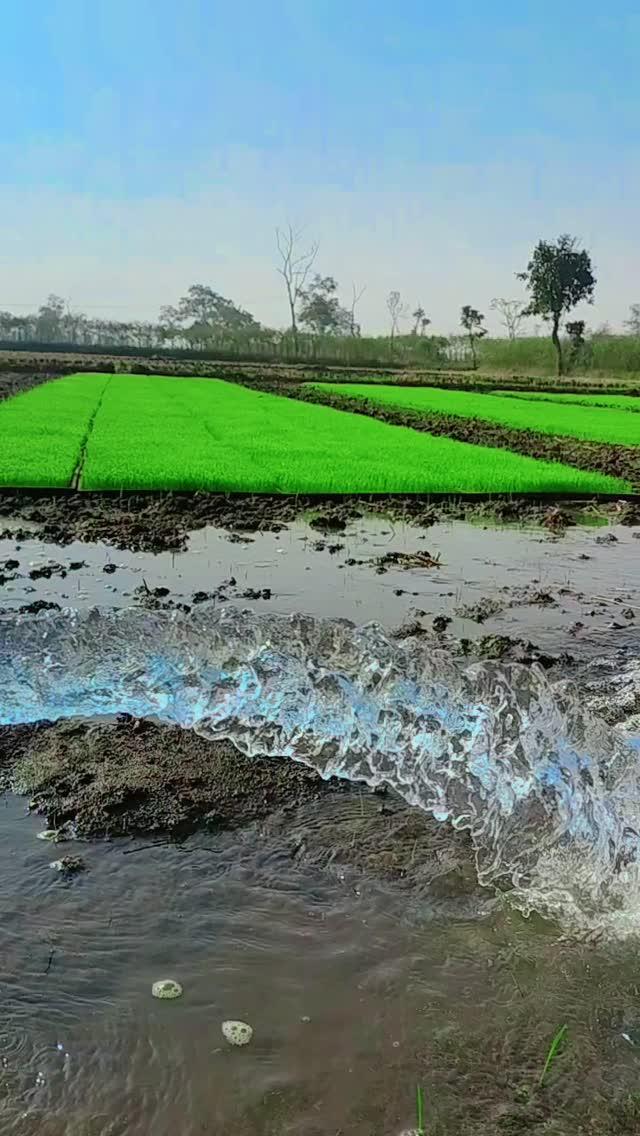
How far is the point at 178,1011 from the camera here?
206 centimetres

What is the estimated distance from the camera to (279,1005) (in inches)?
82.3

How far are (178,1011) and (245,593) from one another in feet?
12.4

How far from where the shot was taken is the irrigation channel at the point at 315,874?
74.4 inches

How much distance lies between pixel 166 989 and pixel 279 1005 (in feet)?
0.88


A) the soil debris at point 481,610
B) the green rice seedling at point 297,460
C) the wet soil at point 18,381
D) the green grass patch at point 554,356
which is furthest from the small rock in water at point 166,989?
the green grass patch at point 554,356

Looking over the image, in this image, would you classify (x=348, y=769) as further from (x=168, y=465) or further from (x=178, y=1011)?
(x=168, y=465)

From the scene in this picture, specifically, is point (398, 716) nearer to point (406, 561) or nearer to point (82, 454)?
point (406, 561)

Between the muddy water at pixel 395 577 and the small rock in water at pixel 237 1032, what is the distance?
322cm

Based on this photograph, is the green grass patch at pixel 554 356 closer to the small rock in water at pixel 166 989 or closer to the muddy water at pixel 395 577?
the muddy water at pixel 395 577

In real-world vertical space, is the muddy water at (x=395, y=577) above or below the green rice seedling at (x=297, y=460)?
below

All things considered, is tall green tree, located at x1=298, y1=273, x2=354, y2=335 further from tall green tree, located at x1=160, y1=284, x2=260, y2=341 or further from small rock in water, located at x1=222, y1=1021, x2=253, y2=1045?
small rock in water, located at x1=222, y1=1021, x2=253, y2=1045

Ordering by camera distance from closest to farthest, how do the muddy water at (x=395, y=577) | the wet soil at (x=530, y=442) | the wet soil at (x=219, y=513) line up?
1. the muddy water at (x=395, y=577)
2. the wet soil at (x=219, y=513)
3. the wet soil at (x=530, y=442)

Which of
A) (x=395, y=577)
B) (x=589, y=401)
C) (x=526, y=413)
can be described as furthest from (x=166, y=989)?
(x=589, y=401)

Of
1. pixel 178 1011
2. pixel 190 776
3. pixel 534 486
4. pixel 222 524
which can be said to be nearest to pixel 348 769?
pixel 190 776
